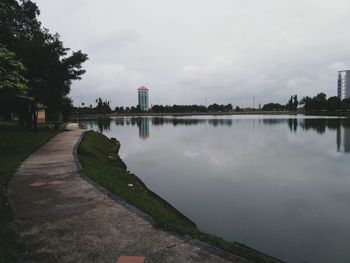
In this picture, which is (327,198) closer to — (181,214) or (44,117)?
(181,214)

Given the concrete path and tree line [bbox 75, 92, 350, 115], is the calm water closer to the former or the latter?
the concrete path

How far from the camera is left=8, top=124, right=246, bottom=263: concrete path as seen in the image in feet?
20.8

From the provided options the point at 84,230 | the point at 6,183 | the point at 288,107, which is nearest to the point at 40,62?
the point at 6,183

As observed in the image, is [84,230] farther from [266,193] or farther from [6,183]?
[266,193]

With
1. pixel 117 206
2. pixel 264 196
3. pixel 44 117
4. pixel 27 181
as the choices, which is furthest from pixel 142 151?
pixel 44 117

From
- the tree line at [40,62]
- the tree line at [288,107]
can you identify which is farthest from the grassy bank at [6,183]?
the tree line at [288,107]

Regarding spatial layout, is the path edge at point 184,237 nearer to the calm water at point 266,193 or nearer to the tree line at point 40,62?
the calm water at point 266,193

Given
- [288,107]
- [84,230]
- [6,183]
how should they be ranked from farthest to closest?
1. [288,107]
2. [6,183]
3. [84,230]

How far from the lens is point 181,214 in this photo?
45.4 feet

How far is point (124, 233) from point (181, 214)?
6.69m

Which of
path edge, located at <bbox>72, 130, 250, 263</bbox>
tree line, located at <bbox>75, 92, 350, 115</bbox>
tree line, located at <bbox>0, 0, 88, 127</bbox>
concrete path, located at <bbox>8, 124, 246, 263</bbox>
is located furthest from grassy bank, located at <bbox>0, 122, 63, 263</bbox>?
tree line, located at <bbox>75, 92, 350, 115</bbox>

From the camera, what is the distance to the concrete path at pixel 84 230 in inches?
249

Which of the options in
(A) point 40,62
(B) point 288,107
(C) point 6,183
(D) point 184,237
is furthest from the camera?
(B) point 288,107

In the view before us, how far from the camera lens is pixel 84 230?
7562mm
